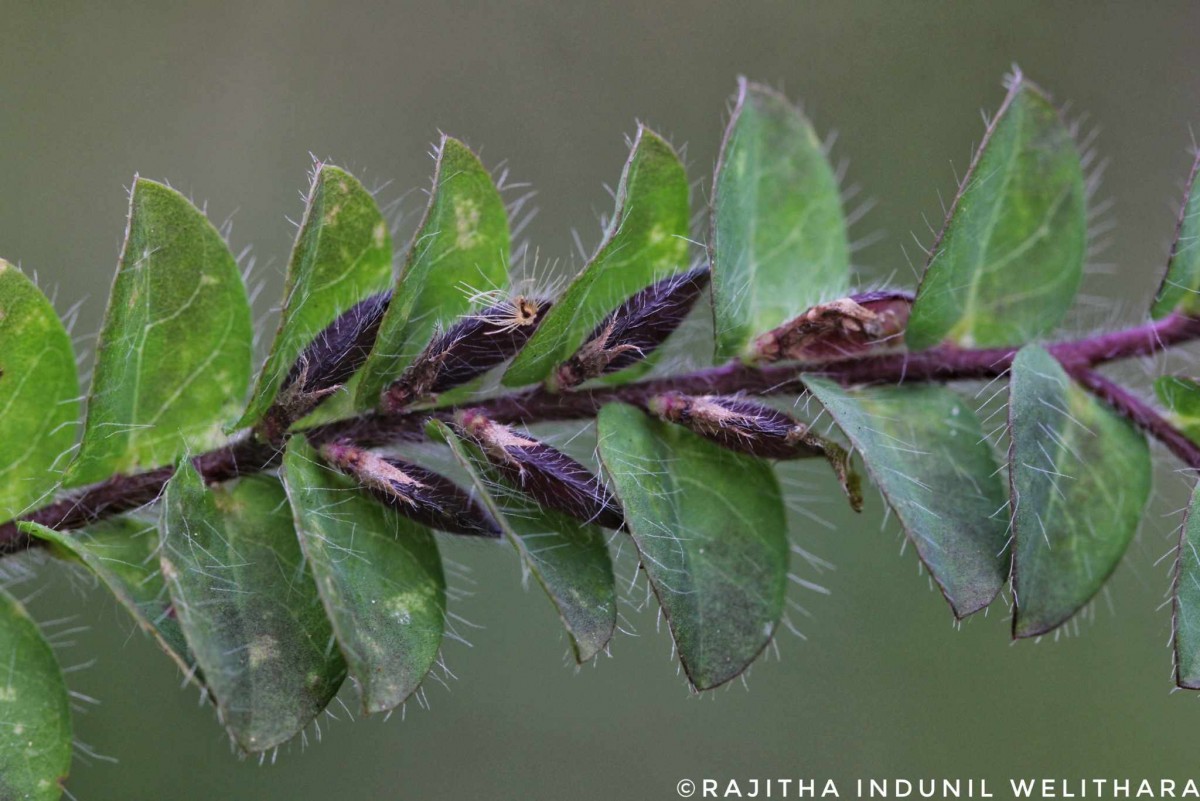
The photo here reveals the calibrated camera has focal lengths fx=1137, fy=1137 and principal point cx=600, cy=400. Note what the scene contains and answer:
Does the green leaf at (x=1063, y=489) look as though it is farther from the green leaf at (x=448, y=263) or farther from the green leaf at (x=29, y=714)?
the green leaf at (x=29, y=714)

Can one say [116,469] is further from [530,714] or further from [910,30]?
[910,30]

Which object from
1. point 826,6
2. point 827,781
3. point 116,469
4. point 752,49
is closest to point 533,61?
point 752,49

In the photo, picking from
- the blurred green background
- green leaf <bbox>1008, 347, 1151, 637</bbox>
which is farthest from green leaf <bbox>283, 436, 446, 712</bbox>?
the blurred green background

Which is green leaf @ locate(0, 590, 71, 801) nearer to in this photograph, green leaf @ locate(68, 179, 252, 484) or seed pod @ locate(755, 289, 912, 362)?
green leaf @ locate(68, 179, 252, 484)

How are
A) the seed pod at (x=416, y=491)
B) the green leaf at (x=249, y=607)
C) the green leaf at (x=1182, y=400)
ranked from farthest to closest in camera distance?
the green leaf at (x=1182, y=400) → the seed pod at (x=416, y=491) → the green leaf at (x=249, y=607)

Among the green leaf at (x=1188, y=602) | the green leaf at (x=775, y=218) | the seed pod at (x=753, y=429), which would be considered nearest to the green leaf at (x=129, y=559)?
the seed pod at (x=753, y=429)

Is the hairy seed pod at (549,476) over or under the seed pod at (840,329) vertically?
under
